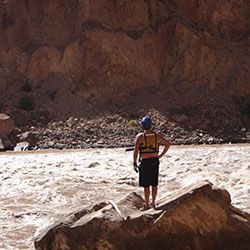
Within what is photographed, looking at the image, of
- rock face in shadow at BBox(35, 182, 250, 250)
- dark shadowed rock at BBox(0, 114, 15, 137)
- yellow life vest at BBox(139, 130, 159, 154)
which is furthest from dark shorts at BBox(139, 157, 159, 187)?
dark shadowed rock at BBox(0, 114, 15, 137)

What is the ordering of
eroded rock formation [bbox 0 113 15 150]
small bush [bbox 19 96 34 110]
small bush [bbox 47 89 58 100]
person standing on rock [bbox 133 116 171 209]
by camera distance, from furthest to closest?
small bush [bbox 47 89 58 100], small bush [bbox 19 96 34 110], eroded rock formation [bbox 0 113 15 150], person standing on rock [bbox 133 116 171 209]

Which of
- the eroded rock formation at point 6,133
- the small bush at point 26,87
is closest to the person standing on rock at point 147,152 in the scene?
the eroded rock formation at point 6,133

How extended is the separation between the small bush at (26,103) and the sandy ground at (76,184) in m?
17.3

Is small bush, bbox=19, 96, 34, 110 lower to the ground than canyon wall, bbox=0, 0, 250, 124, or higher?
lower

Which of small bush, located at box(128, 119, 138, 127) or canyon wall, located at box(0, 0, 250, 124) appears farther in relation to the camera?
canyon wall, located at box(0, 0, 250, 124)

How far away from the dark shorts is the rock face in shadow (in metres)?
1.16

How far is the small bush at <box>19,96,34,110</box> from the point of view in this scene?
3647cm

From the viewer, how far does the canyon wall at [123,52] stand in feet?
120

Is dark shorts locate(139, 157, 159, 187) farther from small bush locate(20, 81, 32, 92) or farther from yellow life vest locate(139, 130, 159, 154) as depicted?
small bush locate(20, 81, 32, 92)

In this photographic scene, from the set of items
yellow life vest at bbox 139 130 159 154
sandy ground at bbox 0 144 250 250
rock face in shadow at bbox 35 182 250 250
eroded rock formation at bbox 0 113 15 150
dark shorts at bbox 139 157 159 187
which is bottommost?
eroded rock formation at bbox 0 113 15 150

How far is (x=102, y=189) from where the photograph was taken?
516 inches

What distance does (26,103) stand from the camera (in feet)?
120

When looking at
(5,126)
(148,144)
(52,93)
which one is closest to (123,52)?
(52,93)

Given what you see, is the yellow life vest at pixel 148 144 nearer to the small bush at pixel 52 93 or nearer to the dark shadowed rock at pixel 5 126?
the dark shadowed rock at pixel 5 126
